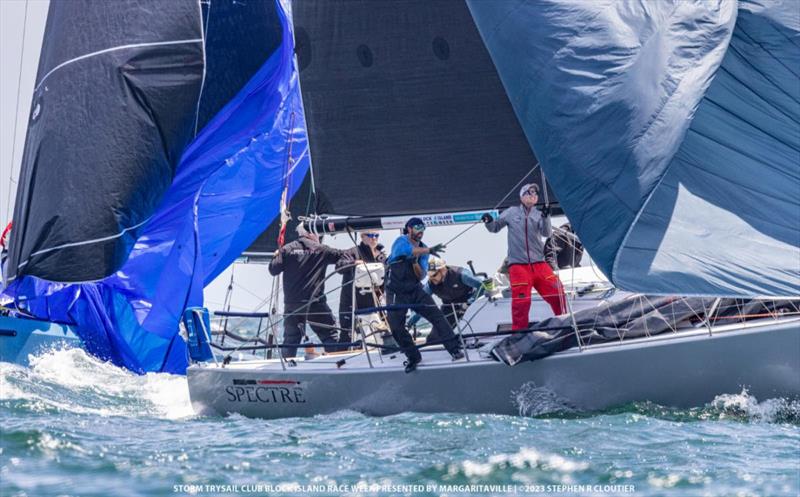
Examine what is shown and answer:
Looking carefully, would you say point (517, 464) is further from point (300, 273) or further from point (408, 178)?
point (300, 273)

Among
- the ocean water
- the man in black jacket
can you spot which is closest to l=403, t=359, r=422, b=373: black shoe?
the ocean water

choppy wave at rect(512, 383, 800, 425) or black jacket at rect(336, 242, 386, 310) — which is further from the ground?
black jacket at rect(336, 242, 386, 310)

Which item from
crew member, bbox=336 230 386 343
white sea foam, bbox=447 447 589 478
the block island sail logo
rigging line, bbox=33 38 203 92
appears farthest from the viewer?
crew member, bbox=336 230 386 343

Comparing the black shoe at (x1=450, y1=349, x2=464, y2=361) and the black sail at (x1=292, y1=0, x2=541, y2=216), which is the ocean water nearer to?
the black shoe at (x1=450, y1=349, x2=464, y2=361)

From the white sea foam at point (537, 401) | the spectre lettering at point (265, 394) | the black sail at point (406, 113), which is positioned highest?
the black sail at point (406, 113)

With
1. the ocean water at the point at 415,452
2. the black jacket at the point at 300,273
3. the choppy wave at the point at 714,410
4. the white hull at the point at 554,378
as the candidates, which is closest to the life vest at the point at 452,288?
the white hull at the point at 554,378

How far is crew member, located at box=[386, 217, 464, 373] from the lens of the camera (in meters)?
8.76

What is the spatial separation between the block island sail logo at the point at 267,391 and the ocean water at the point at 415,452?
415mm

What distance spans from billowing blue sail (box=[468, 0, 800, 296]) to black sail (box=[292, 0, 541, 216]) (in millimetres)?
1847

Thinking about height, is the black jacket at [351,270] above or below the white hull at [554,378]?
above

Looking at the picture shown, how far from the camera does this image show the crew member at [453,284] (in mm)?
10320

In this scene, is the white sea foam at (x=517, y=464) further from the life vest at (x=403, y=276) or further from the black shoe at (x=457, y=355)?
the life vest at (x=403, y=276)

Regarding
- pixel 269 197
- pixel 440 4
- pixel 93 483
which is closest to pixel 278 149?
pixel 269 197

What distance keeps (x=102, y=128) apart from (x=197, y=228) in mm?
1752
